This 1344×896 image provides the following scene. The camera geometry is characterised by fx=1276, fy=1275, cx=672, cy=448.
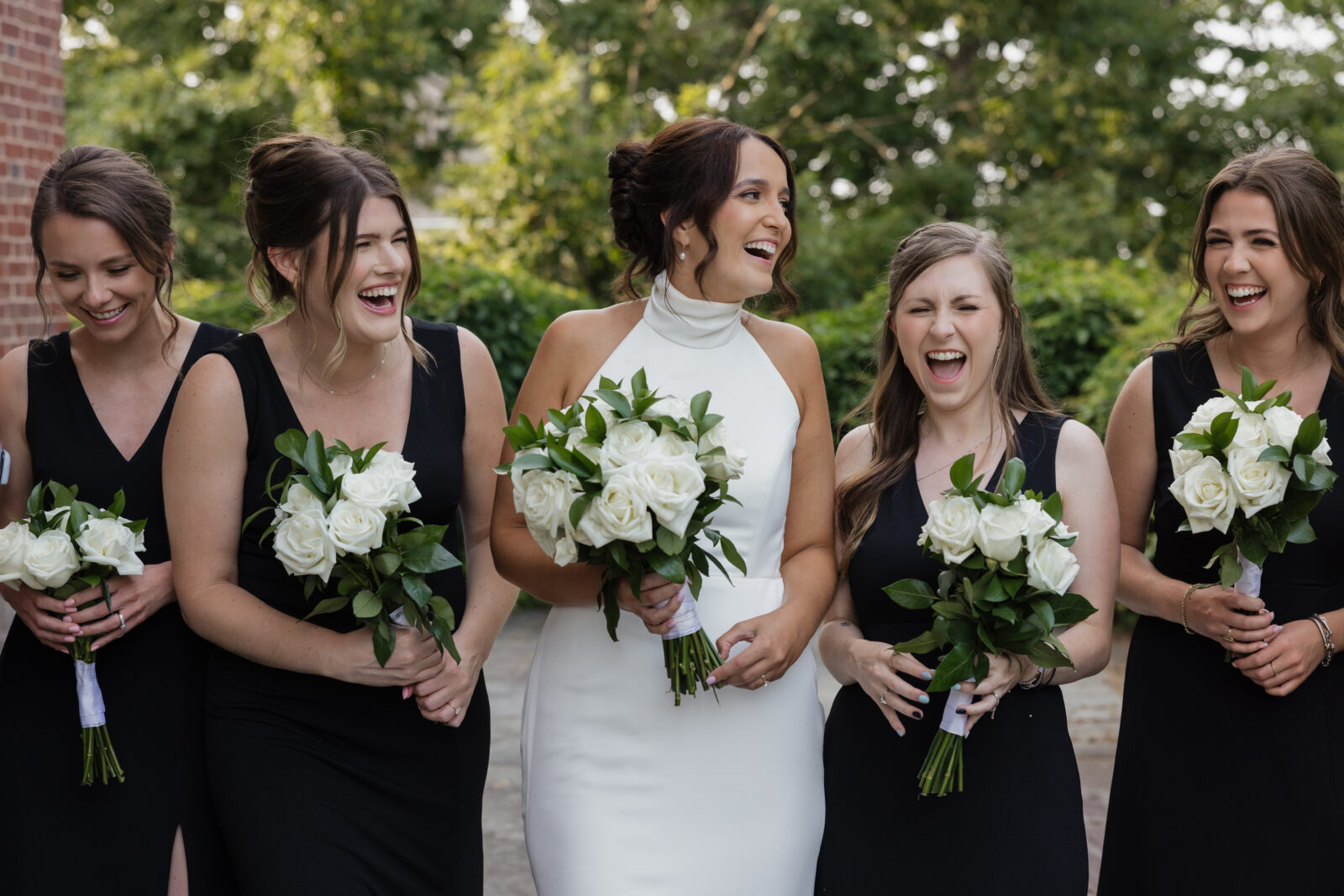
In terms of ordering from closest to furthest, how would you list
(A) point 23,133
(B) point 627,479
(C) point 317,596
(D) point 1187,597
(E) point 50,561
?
(B) point 627,479, (E) point 50,561, (C) point 317,596, (D) point 1187,597, (A) point 23,133

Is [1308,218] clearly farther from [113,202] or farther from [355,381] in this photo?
[113,202]

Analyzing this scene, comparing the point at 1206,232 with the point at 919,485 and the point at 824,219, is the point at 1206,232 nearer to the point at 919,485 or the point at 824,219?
the point at 919,485

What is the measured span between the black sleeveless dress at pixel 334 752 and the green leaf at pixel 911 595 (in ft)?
4.00

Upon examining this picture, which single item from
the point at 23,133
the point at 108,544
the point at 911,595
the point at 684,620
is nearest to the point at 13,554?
the point at 108,544

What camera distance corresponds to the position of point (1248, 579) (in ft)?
10.7

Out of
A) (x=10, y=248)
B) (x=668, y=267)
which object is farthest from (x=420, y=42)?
(x=668, y=267)

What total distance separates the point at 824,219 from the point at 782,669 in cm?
1322

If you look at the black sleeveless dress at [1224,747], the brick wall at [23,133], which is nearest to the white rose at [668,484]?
the black sleeveless dress at [1224,747]

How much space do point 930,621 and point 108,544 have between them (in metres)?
2.08

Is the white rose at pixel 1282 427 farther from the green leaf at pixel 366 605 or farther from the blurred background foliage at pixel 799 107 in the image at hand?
the blurred background foliage at pixel 799 107

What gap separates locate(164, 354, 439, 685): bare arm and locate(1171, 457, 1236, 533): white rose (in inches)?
74.5

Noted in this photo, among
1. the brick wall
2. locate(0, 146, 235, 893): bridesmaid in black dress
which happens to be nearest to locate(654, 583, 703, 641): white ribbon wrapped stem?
locate(0, 146, 235, 893): bridesmaid in black dress

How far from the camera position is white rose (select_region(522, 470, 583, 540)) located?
2.83 metres

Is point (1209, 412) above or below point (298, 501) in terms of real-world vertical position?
above
